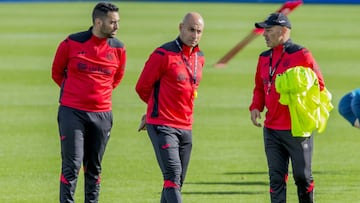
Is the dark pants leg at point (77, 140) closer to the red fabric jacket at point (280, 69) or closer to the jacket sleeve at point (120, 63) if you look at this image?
the jacket sleeve at point (120, 63)

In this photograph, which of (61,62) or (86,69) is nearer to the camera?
(86,69)

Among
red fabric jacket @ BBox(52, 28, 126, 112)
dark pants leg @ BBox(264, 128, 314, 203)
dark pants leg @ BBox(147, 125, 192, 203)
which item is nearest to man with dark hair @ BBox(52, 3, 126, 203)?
red fabric jacket @ BBox(52, 28, 126, 112)

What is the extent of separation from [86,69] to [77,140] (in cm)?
70

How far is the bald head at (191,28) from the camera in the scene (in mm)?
10344

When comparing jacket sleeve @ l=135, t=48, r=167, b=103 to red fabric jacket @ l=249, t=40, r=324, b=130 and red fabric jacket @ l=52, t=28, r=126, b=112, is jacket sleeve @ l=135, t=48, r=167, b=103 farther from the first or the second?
red fabric jacket @ l=249, t=40, r=324, b=130

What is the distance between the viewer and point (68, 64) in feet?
36.2

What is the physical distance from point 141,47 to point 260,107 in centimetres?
2108

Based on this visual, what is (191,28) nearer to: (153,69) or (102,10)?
(153,69)

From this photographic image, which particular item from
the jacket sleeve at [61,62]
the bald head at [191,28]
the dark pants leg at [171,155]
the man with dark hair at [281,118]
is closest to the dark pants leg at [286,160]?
the man with dark hair at [281,118]

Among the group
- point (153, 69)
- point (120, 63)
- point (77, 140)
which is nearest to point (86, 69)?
point (120, 63)

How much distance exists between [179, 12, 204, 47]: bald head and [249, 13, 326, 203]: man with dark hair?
2.03ft

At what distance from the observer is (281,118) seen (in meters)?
10.5

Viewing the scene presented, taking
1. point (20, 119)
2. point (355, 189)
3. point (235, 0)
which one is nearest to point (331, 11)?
point (235, 0)

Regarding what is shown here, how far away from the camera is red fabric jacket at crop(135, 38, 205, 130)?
34.4 ft
